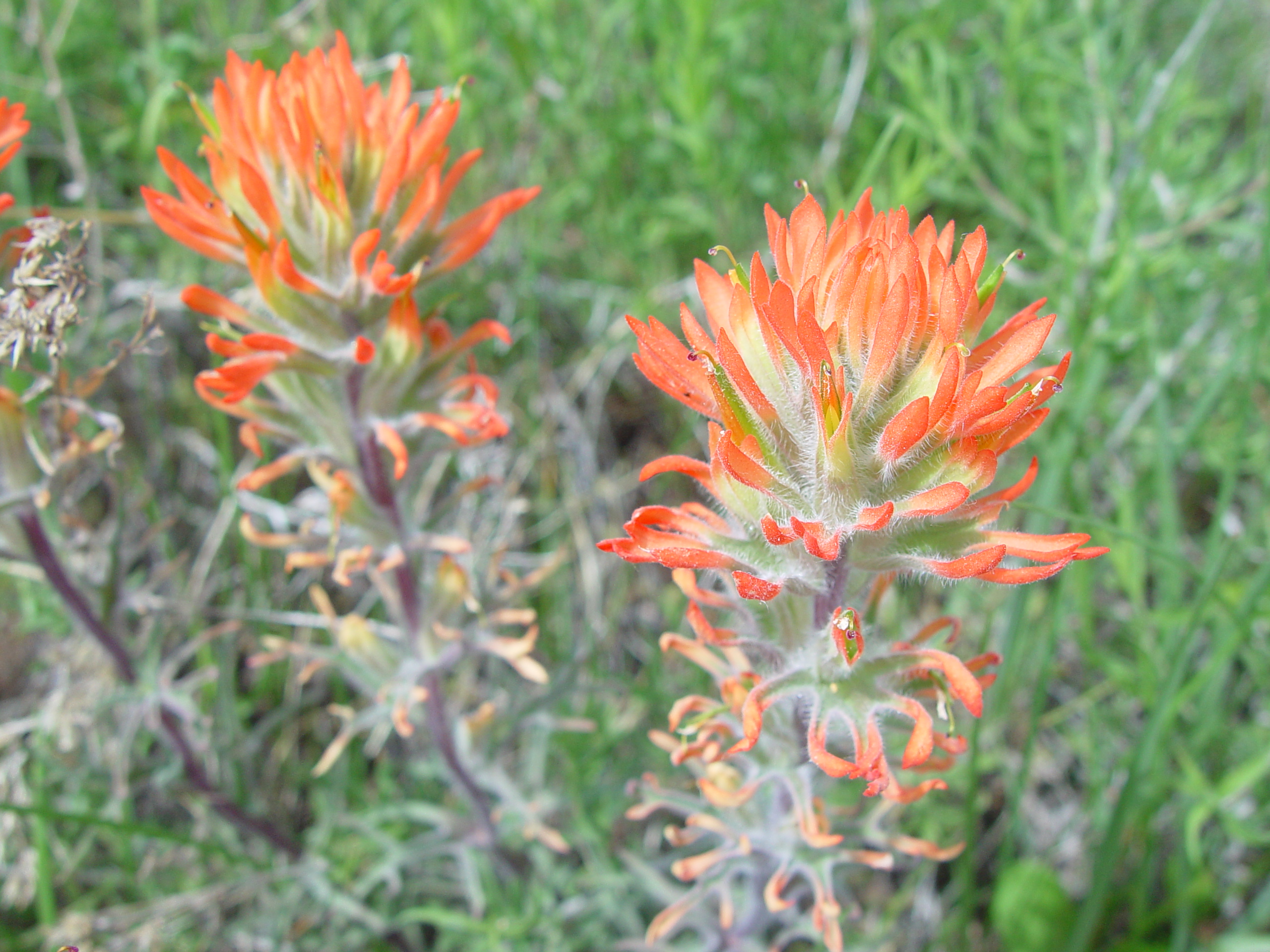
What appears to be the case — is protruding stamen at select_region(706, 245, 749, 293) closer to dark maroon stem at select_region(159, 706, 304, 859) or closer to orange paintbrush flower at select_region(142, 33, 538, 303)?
orange paintbrush flower at select_region(142, 33, 538, 303)

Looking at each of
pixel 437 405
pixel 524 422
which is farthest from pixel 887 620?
pixel 524 422

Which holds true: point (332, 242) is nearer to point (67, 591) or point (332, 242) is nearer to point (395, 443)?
point (395, 443)

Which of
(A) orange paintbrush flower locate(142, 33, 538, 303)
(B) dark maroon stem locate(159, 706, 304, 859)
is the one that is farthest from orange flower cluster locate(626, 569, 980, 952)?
(B) dark maroon stem locate(159, 706, 304, 859)

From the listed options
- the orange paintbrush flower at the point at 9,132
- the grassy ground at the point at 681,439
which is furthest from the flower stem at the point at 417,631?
the orange paintbrush flower at the point at 9,132

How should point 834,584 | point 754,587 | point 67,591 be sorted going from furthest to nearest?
point 67,591 < point 834,584 < point 754,587

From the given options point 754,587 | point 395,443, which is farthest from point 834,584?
point 395,443

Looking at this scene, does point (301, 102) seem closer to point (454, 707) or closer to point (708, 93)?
point (708, 93)
